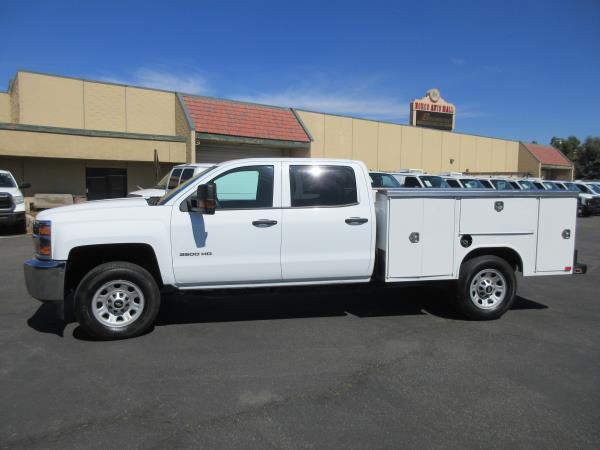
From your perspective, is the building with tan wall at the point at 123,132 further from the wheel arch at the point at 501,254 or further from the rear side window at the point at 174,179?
the wheel arch at the point at 501,254

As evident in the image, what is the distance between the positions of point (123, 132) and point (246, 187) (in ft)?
53.8

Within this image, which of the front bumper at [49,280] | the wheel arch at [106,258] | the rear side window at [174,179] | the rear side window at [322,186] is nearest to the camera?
the front bumper at [49,280]

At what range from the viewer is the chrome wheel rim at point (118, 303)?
5219 mm

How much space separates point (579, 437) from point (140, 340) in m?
4.18

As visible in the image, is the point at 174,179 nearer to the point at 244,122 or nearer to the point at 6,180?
the point at 6,180

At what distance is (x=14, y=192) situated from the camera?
14289mm

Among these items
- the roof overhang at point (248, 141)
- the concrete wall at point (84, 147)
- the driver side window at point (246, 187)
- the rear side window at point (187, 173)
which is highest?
the roof overhang at point (248, 141)

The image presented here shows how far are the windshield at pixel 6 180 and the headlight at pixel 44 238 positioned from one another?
11441mm

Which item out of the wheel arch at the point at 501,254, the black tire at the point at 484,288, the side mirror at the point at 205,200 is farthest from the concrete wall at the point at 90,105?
the black tire at the point at 484,288

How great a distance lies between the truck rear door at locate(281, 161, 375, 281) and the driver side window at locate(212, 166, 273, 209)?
20 cm

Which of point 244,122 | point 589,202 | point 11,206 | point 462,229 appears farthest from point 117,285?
point 589,202

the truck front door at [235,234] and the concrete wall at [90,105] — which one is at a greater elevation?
the concrete wall at [90,105]

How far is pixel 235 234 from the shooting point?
17.9 ft

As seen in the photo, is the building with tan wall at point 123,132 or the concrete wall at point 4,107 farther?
the concrete wall at point 4,107
